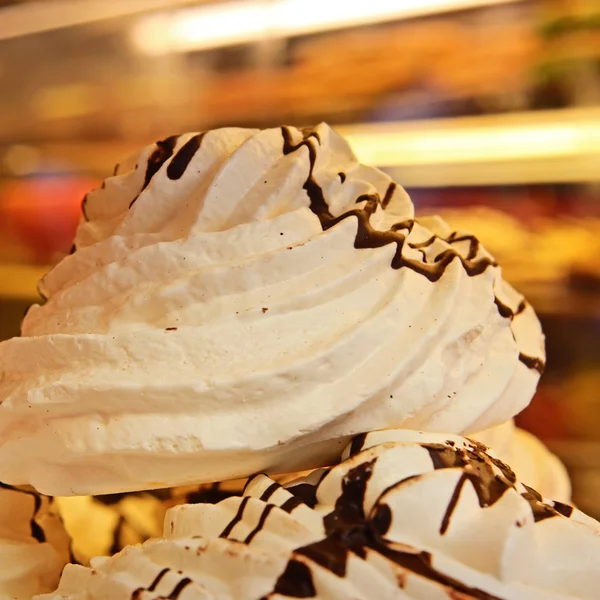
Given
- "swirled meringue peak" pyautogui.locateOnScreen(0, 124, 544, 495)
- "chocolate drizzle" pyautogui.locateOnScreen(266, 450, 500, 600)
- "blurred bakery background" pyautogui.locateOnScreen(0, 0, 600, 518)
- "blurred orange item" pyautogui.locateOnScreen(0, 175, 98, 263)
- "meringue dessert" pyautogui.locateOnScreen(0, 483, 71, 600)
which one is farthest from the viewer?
"blurred orange item" pyautogui.locateOnScreen(0, 175, 98, 263)

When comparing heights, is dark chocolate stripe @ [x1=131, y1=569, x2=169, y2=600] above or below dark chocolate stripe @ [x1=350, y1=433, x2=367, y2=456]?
below

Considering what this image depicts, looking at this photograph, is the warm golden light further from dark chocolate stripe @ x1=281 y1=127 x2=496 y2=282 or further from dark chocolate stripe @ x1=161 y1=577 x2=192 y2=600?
dark chocolate stripe @ x1=161 y1=577 x2=192 y2=600

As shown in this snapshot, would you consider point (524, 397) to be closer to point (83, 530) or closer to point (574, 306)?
point (83, 530)

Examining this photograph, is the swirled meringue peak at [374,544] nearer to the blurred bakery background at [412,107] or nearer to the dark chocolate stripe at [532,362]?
the dark chocolate stripe at [532,362]

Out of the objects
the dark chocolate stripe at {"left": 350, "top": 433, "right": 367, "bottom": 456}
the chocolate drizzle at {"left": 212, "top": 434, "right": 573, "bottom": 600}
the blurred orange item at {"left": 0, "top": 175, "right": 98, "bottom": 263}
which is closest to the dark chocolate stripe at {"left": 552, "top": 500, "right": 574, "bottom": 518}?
the chocolate drizzle at {"left": 212, "top": 434, "right": 573, "bottom": 600}

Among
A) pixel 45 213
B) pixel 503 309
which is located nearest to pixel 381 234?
pixel 503 309

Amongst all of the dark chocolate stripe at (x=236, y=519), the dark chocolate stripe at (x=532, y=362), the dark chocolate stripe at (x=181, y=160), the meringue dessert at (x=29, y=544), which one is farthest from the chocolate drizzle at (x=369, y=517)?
the dark chocolate stripe at (x=181, y=160)
